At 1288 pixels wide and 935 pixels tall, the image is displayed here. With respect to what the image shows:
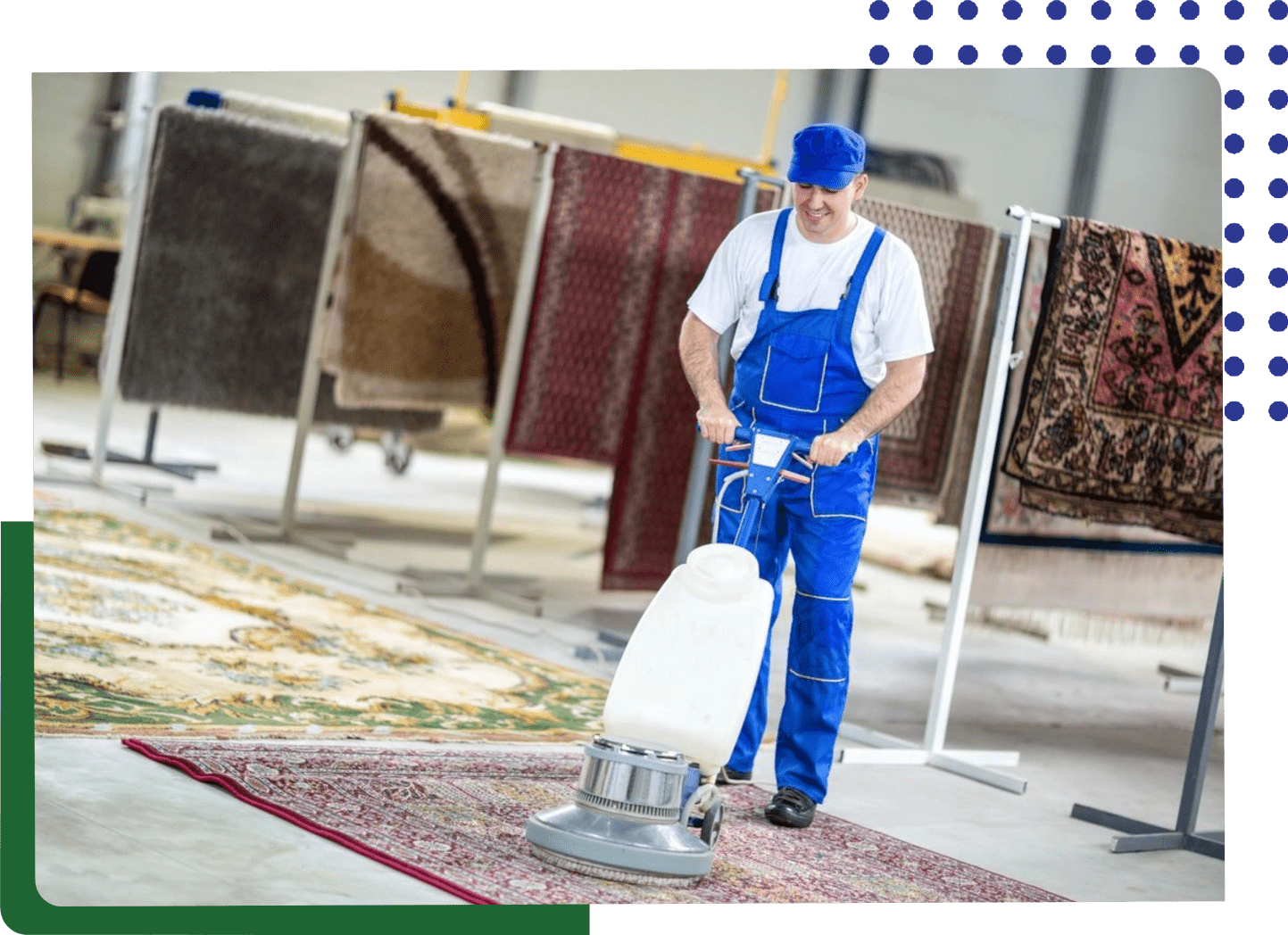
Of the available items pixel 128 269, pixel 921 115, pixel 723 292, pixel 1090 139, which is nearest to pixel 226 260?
pixel 128 269

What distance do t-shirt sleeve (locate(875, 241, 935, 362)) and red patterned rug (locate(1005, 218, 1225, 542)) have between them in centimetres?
121

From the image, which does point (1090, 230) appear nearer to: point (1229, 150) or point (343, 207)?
point (1229, 150)

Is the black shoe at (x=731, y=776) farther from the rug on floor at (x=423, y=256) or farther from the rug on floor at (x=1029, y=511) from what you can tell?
the rug on floor at (x=423, y=256)

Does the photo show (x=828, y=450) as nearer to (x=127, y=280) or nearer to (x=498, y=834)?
(x=498, y=834)

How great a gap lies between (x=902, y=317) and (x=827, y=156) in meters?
0.40

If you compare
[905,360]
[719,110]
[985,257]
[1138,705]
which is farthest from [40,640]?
[719,110]

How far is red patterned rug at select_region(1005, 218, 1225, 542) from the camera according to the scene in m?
4.86

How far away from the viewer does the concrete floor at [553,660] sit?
117 inches

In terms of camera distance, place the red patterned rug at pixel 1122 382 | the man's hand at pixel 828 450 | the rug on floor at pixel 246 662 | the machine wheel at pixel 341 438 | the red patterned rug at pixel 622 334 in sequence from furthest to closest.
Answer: the machine wheel at pixel 341 438, the red patterned rug at pixel 622 334, the red patterned rug at pixel 1122 382, the rug on floor at pixel 246 662, the man's hand at pixel 828 450

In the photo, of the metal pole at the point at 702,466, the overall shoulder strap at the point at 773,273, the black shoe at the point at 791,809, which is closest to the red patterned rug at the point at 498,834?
the black shoe at the point at 791,809

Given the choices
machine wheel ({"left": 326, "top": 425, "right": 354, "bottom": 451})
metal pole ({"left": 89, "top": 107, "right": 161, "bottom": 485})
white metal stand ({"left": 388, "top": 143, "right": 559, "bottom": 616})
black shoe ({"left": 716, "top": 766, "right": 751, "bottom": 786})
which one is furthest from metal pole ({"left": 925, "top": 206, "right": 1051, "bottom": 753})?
machine wheel ({"left": 326, "top": 425, "right": 354, "bottom": 451})

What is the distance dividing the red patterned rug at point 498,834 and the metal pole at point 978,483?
917 millimetres

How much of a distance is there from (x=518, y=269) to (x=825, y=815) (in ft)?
10.4

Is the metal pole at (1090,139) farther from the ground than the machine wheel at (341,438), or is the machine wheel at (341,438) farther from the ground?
the metal pole at (1090,139)
